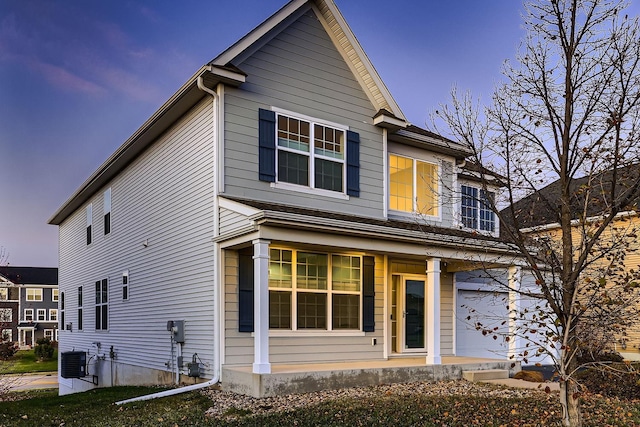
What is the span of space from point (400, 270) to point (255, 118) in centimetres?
504

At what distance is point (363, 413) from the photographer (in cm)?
725

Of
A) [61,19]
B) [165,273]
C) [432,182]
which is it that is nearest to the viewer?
[165,273]

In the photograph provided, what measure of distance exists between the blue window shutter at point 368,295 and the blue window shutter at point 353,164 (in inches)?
59.2

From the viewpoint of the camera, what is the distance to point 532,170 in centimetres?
622

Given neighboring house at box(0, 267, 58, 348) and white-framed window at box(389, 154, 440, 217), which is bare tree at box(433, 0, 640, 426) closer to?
white-framed window at box(389, 154, 440, 217)

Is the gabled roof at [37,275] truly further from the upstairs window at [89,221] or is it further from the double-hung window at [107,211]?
the double-hung window at [107,211]

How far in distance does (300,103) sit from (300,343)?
4846 mm

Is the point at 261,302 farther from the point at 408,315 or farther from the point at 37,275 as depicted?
the point at 37,275

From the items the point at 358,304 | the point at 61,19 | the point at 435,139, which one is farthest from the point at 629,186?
the point at 61,19

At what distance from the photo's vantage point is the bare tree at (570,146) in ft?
18.1

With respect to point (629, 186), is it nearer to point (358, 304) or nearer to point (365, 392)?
point (365, 392)

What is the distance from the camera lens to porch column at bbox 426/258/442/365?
1095 cm

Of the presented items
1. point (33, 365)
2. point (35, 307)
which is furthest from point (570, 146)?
point (35, 307)

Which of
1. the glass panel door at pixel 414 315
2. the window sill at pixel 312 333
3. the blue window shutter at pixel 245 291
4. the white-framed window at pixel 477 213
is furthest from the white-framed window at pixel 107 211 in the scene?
the white-framed window at pixel 477 213
